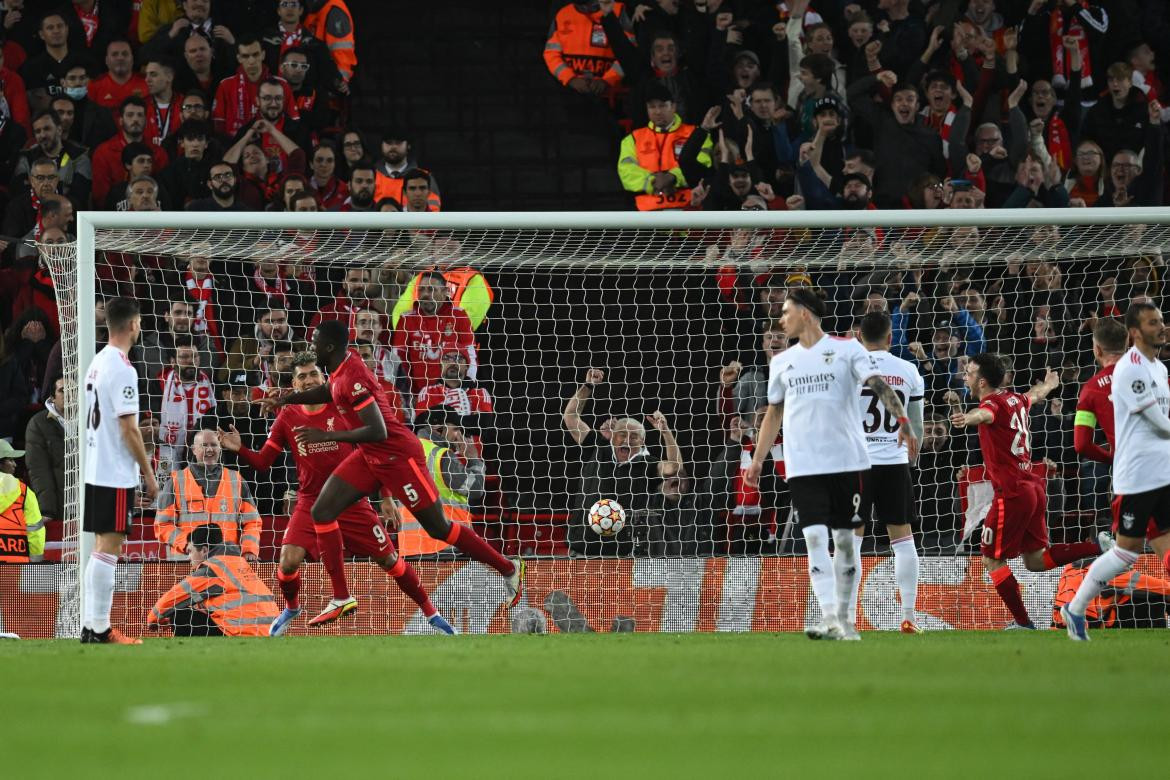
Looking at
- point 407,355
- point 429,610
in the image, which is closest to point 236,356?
point 407,355

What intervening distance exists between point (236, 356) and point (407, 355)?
4.79ft

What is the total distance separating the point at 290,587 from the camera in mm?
11422

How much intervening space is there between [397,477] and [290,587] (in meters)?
1.20

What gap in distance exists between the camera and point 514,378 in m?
14.5

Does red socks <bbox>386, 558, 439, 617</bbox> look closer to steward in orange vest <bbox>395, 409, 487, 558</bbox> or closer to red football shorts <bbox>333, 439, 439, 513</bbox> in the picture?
red football shorts <bbox>333, 439, 439, 513</bbox>

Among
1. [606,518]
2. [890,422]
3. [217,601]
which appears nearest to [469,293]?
[606,518]

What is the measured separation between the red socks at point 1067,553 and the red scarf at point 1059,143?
19.7 feet

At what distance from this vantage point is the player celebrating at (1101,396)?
10195mm

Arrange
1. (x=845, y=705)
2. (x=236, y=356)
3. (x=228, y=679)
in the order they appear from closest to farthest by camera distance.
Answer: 1. (x=845, y=705)
2. (x=228, y=679)
3. (x=236, y=356)

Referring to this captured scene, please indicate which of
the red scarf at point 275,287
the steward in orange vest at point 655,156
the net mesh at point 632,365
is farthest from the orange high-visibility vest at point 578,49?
the red scarf at point 275,287

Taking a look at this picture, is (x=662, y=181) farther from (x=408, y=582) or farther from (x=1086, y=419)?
(x=1086, y=419)

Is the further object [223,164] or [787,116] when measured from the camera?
[787,116]

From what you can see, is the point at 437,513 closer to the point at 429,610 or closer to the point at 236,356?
the point at 429,610

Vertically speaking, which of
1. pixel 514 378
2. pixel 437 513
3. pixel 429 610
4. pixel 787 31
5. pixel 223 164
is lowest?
pixel 429 610
